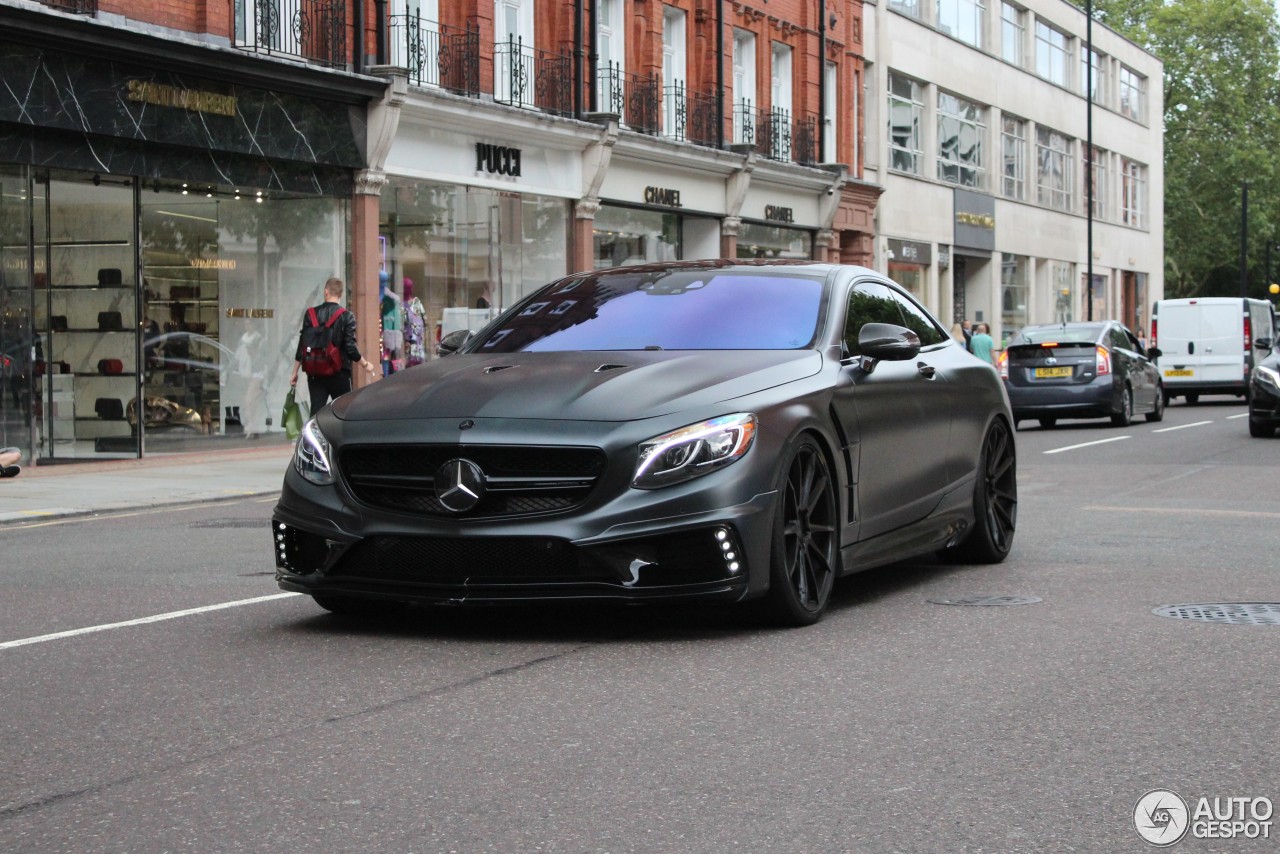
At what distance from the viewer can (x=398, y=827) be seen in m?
4.29

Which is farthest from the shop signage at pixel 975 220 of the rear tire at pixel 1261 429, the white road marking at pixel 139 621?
the white road marking at pixel 139 621

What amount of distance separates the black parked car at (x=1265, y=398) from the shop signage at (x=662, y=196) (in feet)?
42.2

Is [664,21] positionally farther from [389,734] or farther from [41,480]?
[389,734]

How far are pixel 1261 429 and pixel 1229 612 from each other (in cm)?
1670

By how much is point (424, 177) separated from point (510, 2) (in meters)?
4.08

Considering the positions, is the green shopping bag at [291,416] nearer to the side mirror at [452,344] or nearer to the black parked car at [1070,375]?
the black parked car at [1070,375]

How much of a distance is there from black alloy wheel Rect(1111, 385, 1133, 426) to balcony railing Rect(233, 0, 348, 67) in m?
12.3

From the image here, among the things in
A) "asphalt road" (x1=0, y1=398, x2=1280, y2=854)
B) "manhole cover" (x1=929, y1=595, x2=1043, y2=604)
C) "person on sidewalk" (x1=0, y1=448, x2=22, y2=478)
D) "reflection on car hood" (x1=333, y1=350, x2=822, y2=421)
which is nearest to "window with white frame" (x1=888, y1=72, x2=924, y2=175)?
"person on sidewalk" (x1=0, y1=448, x2=22, y2=478)

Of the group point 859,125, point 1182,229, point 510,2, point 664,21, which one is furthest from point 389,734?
point 1182,229

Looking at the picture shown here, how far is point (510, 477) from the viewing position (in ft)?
21.9

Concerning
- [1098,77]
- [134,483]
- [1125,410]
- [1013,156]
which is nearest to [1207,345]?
[1125,410]

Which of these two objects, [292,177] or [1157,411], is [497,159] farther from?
[1157,411]

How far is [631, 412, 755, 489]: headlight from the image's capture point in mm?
6660

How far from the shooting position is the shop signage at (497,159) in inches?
1101
